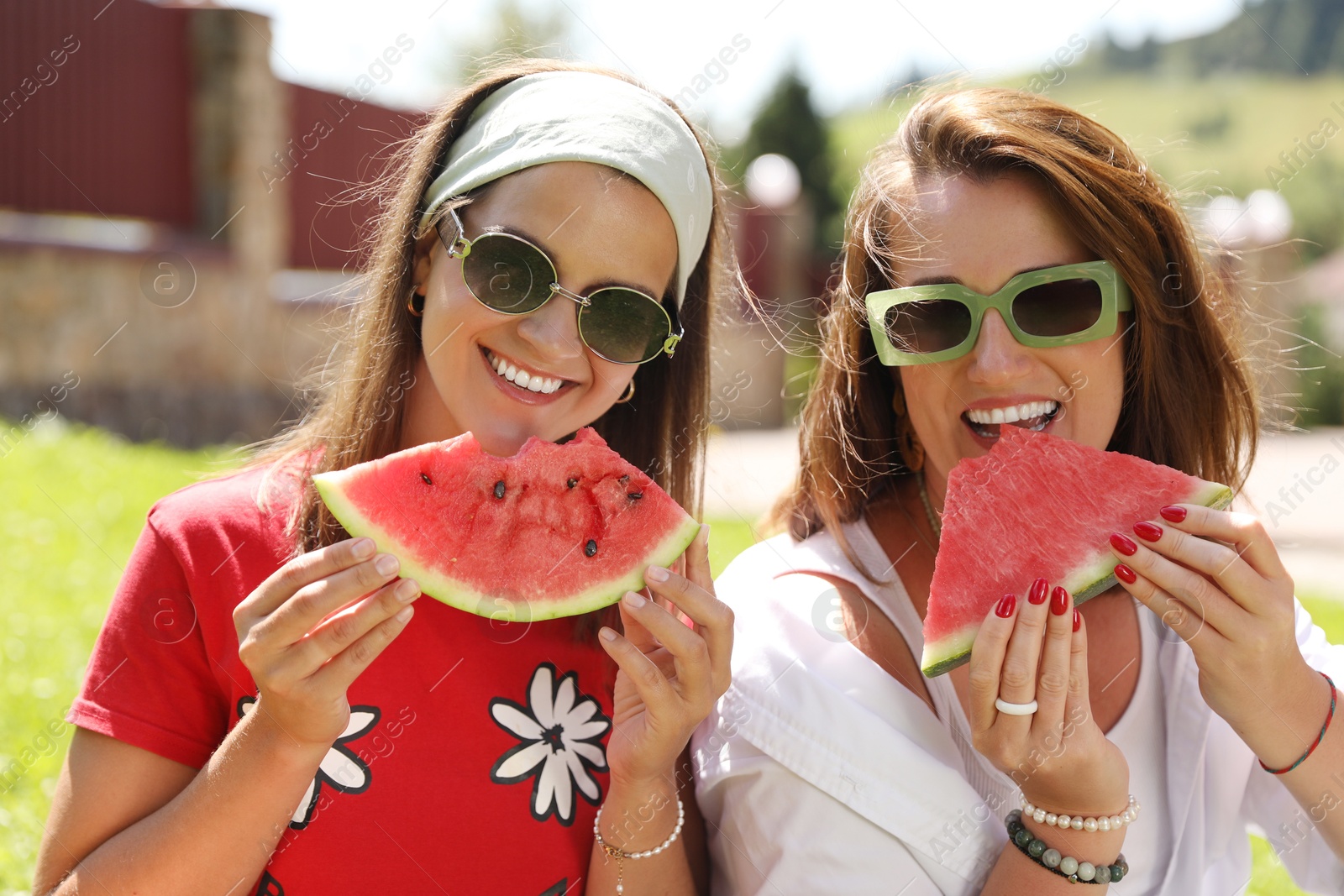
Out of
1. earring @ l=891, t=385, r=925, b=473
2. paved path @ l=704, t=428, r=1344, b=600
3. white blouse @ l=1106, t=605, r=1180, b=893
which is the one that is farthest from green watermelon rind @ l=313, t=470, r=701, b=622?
paved path @ l=704, t=428, r=1344, b=600

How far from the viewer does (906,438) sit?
283 centimetres

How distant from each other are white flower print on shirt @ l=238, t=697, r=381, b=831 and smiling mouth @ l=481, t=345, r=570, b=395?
0.78m

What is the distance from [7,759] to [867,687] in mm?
3148

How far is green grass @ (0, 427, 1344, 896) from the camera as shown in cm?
352

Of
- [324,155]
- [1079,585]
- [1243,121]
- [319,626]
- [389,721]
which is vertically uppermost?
Answer: [319,626]

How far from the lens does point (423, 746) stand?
220cm

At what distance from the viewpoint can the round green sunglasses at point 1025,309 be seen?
2.34 m

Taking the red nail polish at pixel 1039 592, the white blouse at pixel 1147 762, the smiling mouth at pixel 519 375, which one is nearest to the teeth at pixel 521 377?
the smiling mouth at pixel 519 375

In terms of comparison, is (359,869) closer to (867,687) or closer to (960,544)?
(867,687)

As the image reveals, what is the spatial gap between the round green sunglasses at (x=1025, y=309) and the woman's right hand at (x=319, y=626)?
1296 millimetres

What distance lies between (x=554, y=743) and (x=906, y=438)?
49.6 inches

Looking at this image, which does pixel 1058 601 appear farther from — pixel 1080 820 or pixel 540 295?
pixel 540 295

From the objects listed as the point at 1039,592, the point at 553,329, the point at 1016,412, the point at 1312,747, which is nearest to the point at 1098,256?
the point at 1016,412

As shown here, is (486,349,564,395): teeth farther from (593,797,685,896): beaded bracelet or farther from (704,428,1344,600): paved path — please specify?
(704,428,1344,600): paved path
